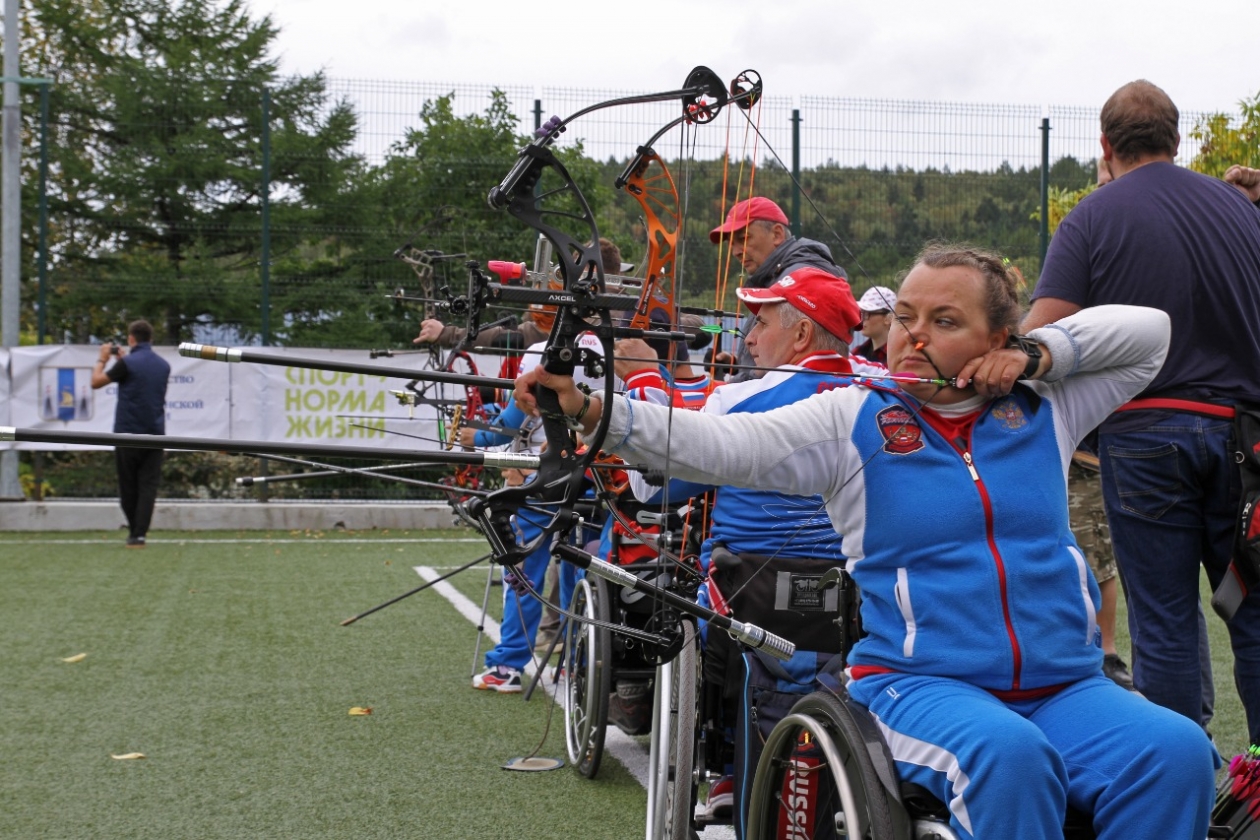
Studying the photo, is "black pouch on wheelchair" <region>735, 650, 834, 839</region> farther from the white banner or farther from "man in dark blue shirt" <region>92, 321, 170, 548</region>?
"man in dark blue shirt" <region>92, 321, 170, 548</region>

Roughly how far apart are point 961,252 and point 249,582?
23.9 ft

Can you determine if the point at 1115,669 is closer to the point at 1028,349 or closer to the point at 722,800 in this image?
the point at 722,800

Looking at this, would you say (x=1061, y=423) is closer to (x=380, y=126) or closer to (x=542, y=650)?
(x=542, y=650)

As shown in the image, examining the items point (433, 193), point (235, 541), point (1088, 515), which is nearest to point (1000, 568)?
point (1088, 515)

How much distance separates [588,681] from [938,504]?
2.24 m

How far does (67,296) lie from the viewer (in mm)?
11602

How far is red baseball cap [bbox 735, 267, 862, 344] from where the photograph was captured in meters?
3.18

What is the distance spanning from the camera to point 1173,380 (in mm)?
3285

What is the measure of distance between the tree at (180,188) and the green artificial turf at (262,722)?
3.23m

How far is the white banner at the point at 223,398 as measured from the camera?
11.6 meters

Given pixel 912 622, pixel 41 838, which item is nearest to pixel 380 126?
pixel 41 838

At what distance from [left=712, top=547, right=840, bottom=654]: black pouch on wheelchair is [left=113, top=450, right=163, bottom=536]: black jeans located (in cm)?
863

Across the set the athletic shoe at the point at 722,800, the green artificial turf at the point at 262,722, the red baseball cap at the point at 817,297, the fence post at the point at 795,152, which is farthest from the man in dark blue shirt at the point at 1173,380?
the fence post at the point at 795,152

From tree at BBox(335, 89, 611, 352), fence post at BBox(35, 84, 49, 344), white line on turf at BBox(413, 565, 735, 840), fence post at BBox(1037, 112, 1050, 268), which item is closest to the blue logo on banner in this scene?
fence post at BBox(35, 84, 49, 344)
